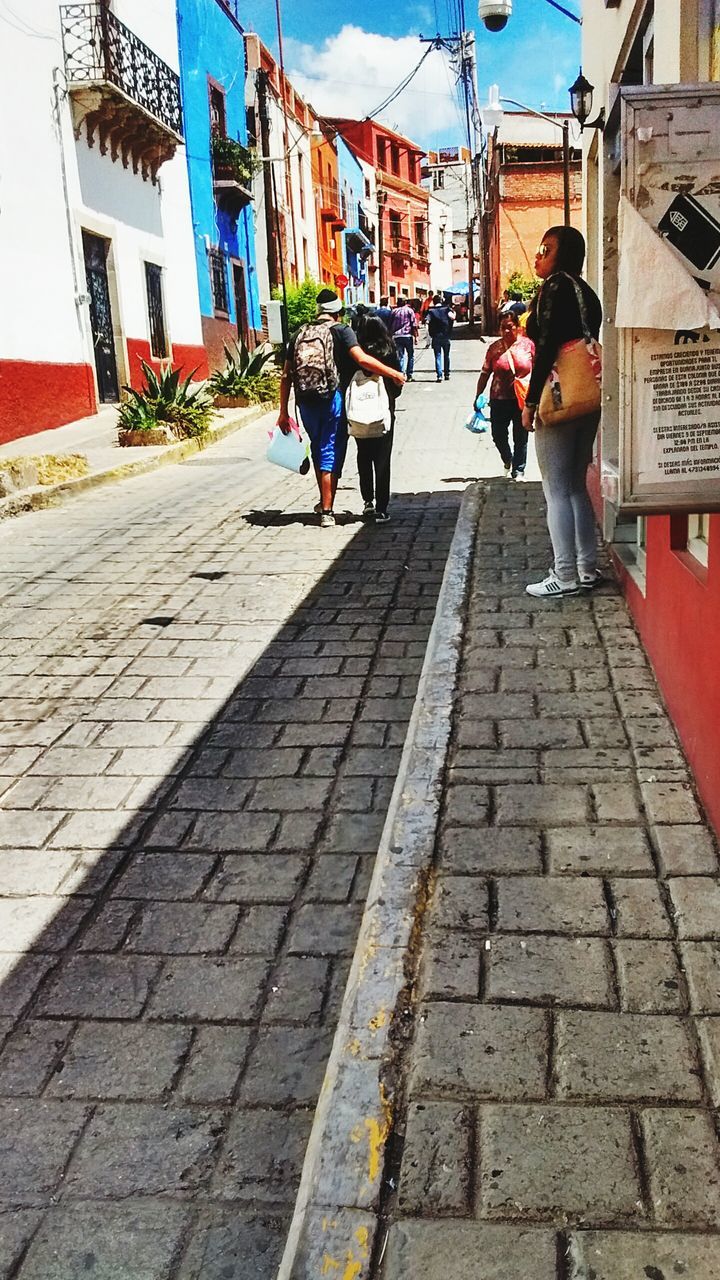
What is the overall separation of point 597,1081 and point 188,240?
22.8 meters

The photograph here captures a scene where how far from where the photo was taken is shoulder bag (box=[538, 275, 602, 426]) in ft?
15.9

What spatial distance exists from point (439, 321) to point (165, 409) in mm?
8434

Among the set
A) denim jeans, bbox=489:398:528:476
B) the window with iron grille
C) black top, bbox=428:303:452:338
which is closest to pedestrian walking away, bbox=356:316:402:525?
denim jeans, bbox=489:398:528:476

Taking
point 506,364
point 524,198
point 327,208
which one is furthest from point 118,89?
point 327,208

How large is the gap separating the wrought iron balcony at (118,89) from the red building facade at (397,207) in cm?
4432

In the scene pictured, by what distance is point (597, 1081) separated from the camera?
215 centimetres

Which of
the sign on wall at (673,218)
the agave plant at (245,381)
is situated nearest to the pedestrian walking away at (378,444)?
the sign on wall at (673,218)

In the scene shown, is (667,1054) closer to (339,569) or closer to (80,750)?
(80,750)

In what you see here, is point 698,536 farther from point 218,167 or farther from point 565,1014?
point 218,167

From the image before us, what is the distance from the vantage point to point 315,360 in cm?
810

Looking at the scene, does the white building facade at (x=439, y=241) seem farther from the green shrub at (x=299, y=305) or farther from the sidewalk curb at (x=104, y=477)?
the sidewalk curb at (x=104, y=477)

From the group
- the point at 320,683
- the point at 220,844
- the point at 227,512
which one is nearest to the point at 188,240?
the point at 227,512

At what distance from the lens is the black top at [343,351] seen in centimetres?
817

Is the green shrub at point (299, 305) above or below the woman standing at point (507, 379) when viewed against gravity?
above
